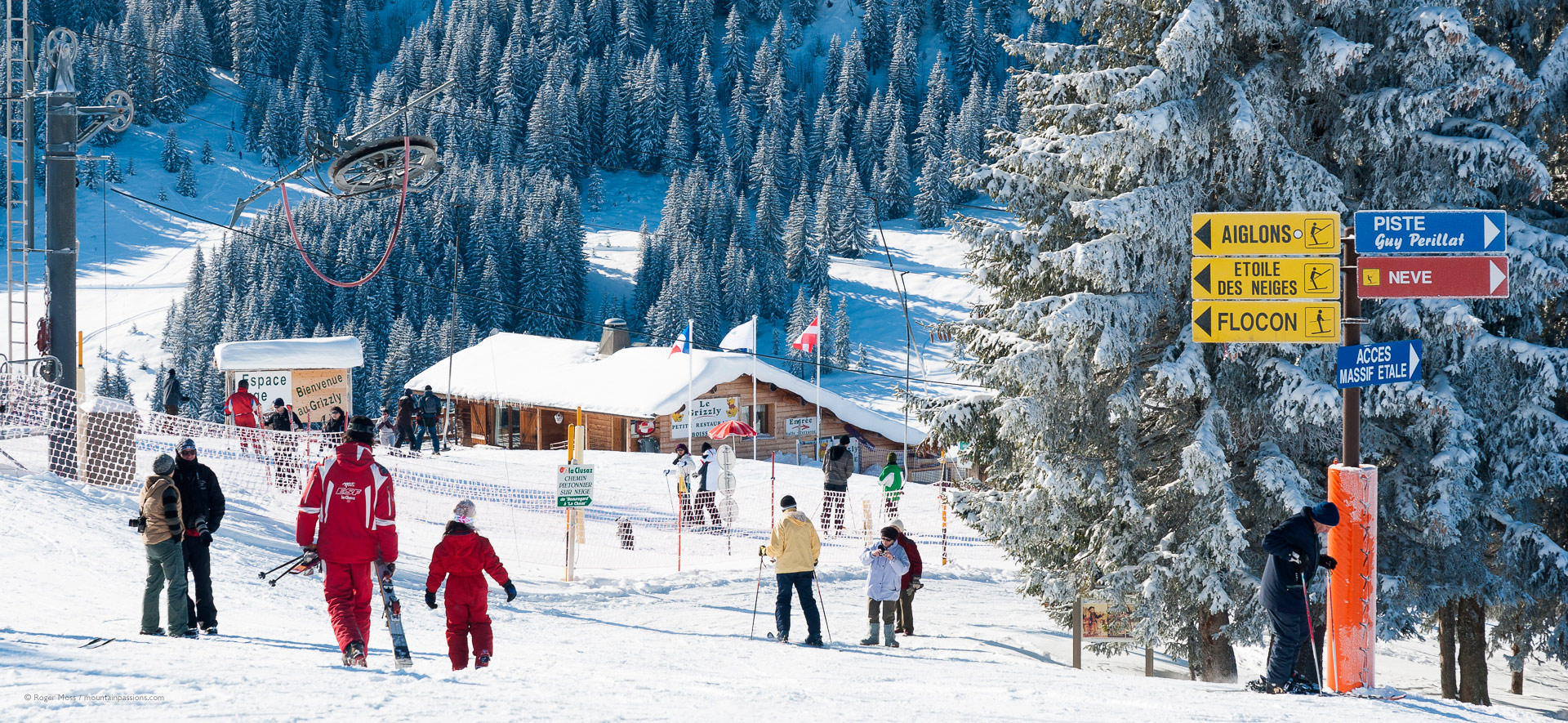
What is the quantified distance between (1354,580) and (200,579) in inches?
316

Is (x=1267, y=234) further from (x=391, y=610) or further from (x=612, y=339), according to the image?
(x=612, y=339)

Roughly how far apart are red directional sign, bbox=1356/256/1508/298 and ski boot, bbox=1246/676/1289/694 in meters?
2.71

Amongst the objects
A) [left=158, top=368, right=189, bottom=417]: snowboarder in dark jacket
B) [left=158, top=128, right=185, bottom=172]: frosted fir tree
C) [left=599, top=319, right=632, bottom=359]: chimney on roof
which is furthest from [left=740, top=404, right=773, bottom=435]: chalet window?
[left=158, top=128, right=185, bottom=172]: frosted fir tree

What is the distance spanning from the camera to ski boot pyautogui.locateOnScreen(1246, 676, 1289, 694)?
809cm

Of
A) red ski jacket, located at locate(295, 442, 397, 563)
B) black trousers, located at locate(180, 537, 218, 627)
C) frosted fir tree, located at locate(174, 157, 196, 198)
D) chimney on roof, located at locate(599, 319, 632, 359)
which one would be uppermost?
frosted fir tree, located at locate(174, 157, 196, 198)

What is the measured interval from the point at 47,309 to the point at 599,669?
10427 millimetres

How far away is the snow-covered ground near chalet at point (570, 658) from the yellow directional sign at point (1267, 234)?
311 cm

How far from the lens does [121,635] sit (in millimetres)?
7965

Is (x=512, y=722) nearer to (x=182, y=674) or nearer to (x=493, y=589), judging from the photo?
(x=182, y=674)

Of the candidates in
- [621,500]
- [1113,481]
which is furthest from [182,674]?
[621,500]

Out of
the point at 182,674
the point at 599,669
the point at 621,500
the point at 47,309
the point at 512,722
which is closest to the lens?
the point at 512,722

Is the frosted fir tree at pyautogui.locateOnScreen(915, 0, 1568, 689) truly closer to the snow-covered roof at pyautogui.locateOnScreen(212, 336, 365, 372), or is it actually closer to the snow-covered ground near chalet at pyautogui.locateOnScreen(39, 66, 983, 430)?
the snow-covered roof at pyautogui.locateOnScreen(212, 336, 365, 372)

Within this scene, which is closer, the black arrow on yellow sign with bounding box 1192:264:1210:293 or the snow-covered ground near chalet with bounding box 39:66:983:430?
the black arrow on yellow sign with bounding box 1192:264:1210:293

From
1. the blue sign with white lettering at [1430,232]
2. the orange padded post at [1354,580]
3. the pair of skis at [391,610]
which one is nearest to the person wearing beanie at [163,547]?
the pair of skis at [391,610]
